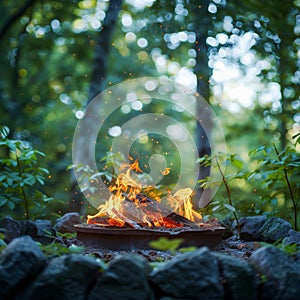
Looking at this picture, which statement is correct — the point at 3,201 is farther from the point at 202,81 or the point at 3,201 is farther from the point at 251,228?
the point at 202,81

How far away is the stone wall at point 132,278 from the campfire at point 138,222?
1.43 meters

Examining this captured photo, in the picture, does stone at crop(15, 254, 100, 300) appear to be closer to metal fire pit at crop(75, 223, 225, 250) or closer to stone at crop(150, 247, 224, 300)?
stone at crop(150, 247, 224, 300)

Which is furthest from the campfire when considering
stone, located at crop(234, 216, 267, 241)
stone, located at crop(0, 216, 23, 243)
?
stone, located at crop(0, 216, 23, 243)

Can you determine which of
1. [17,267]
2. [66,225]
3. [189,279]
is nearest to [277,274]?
[189,279]

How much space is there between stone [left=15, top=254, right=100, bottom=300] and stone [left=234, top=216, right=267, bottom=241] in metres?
2.60

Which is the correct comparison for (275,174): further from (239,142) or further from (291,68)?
(239,142)

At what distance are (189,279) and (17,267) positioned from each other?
93 centimetres

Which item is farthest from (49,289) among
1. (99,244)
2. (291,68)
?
(291,68)

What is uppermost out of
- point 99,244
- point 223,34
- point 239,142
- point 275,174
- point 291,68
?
point 223,34

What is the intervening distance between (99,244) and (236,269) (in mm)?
1818

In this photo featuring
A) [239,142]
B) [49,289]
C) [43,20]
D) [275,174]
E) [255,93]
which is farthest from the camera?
[239,142]

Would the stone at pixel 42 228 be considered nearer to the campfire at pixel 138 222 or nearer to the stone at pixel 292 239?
the campfire at pixel 138 222

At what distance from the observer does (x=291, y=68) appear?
7.05 metres

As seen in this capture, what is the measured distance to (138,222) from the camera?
402 centimetres
